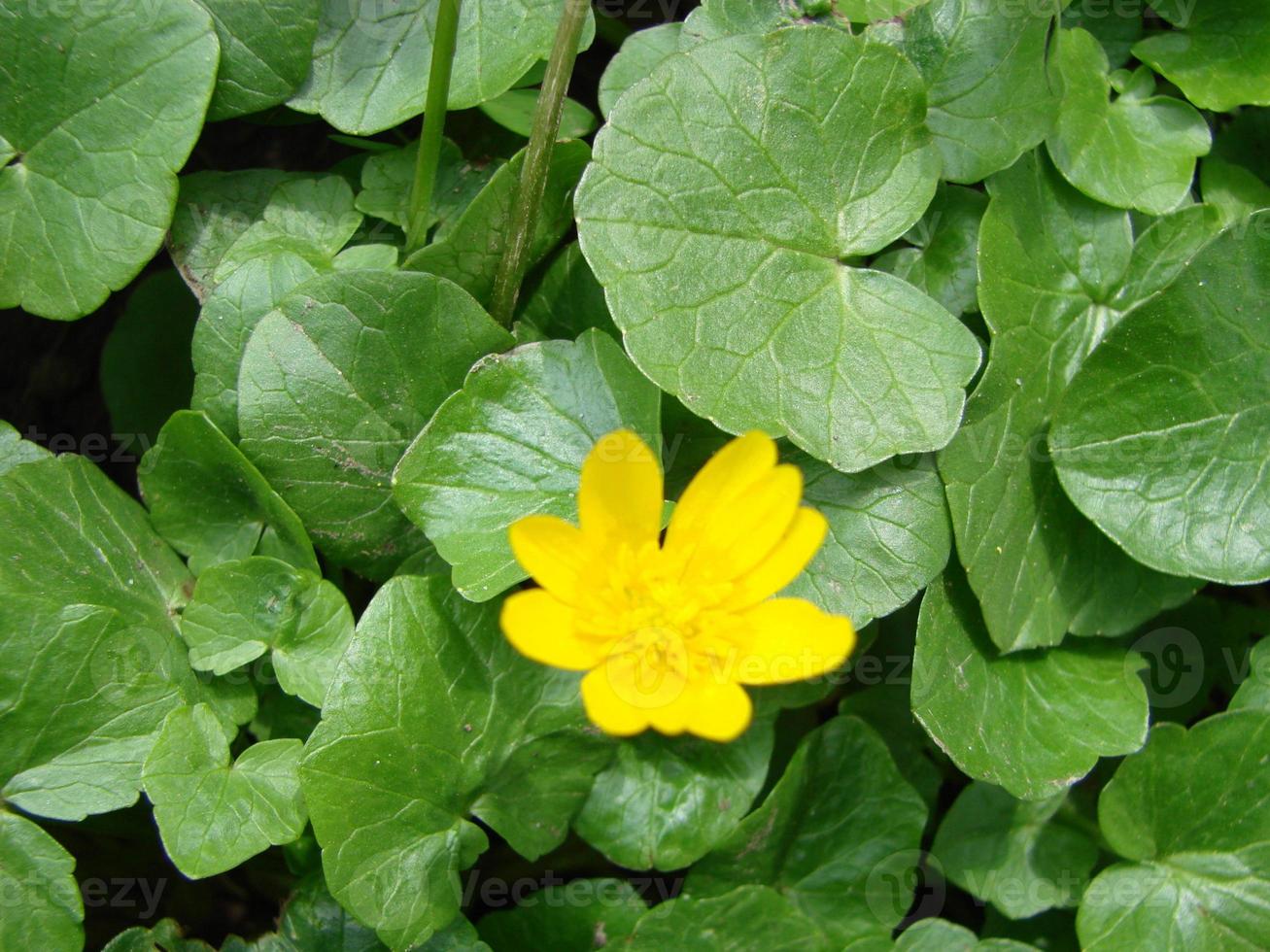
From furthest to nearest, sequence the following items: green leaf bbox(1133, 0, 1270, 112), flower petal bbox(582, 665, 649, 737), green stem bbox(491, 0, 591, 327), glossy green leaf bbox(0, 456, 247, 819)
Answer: green leaf bbox(1133, 0, 1270, 112) < glossy green leaf bbox(0, 456, 247, 819) < green stem bbox(491, 0, 591, 327) < flower petal bbox(582, 665, 649, 737)

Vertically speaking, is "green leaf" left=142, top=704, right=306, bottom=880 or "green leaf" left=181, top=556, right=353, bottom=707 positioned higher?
"green leaf" left=181, top=556, right=353, bottom=707

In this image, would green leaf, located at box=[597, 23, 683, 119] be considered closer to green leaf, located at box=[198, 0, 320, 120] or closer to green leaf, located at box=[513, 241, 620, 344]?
green leaf, located at box=[513, 241, 620, 344]

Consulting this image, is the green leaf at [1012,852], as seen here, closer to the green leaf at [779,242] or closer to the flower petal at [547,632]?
the green leaf at [779,242]

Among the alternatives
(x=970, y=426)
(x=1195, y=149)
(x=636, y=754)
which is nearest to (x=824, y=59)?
(x=970, y=426)

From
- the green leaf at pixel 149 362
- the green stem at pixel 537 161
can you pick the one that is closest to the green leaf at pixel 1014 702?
the green stem at pixel 537 161

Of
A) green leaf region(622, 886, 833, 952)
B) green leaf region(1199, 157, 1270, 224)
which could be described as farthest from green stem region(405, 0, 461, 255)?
green leaf region(1199, 157, 1270, 224)

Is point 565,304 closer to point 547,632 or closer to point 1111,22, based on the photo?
point 547,632
